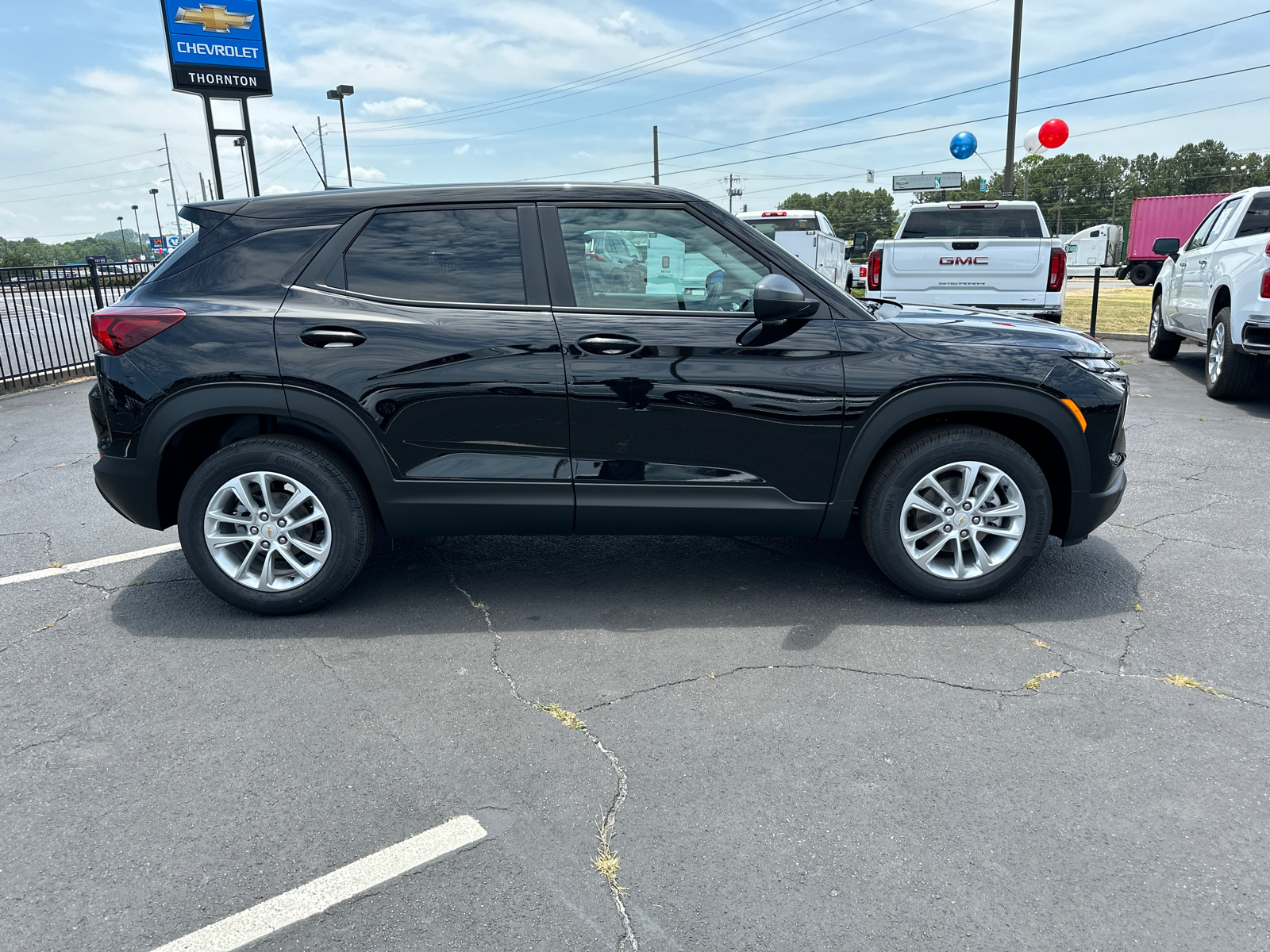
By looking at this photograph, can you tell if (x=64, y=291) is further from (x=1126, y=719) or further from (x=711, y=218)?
(x=1126, y=719)

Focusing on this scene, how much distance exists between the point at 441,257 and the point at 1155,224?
40.0 m

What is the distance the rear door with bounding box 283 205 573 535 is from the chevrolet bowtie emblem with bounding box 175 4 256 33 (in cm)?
1697

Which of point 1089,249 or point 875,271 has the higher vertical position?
point 875,271

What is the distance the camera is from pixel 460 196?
3.72 metres

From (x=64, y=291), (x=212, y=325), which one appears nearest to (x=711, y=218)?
(x=212, y=325)

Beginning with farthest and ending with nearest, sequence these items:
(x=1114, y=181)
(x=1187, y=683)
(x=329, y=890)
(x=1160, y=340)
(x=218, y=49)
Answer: (x=1114, y=181) < (x=218, y=49) < (x=1160, y=340) < (x=1187, y=683) < (x=329, y=890)

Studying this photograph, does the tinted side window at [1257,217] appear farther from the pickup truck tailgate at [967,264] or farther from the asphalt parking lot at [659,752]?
the asphalt parking lot at [659,752]

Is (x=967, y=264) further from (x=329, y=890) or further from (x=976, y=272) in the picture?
(x=329, y=890)

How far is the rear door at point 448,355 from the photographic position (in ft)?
11.7

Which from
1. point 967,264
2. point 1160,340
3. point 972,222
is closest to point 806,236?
point 972,222

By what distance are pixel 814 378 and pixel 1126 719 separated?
1679mm

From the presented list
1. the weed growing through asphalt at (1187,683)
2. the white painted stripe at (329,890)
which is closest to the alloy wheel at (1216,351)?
the weed growing through asphalt at (1187,683)

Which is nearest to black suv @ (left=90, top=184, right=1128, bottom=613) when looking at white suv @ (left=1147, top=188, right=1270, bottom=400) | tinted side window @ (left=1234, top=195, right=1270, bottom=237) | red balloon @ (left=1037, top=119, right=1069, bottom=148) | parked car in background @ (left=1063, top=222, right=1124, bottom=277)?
white suv @ (left=1147, top=188, right=1270, bottom=400)

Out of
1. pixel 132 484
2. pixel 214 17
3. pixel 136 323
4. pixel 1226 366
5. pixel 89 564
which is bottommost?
pixel 89 564
